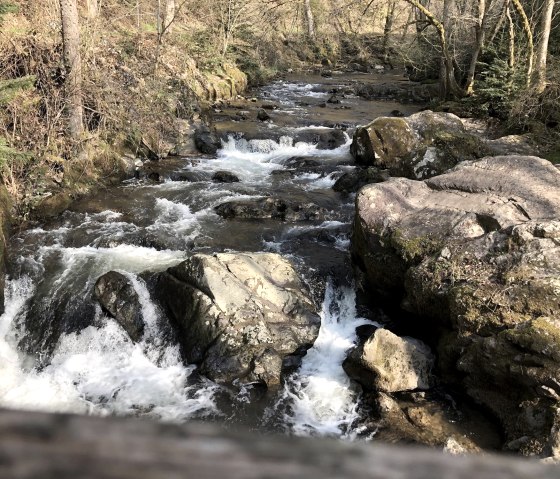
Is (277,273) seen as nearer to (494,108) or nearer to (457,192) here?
(457,192)

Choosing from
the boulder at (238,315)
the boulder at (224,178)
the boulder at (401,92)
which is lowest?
the boulder at (238,315)

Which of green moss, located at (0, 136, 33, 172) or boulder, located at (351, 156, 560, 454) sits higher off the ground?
green moss, located at (0, 136, 33, 172)

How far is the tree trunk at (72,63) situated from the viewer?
34.0ft

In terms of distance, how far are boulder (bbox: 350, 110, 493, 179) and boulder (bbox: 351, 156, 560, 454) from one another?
309cm

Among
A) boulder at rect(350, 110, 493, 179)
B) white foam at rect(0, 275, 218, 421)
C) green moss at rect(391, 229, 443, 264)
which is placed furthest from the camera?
boulder at rect(350, 110, 493, 179)

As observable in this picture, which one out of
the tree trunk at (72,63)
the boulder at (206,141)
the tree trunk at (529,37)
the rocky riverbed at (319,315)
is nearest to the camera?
the rocky riverbed at (319,315)

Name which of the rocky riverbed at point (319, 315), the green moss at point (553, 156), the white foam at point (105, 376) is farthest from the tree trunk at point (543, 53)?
the white foam at point (105, 376)

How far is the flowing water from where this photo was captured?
240 inches

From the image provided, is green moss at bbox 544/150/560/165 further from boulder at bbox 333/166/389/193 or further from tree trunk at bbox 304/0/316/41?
tree trunk at bbox 304/0/316/41

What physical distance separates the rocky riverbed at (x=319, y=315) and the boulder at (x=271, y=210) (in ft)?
0.27

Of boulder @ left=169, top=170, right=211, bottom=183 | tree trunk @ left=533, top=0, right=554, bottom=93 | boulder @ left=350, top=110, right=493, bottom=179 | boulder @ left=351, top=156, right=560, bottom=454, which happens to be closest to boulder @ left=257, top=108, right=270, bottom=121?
boulder @ left=350, top=110, right=493, bottom=179

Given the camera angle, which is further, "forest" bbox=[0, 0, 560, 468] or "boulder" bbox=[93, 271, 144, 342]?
"boulder" bbox=[93, 271, 144, 342]

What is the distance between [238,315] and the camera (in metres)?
6.74

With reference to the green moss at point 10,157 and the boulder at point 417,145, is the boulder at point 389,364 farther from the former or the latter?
the green moss at point 10,157
